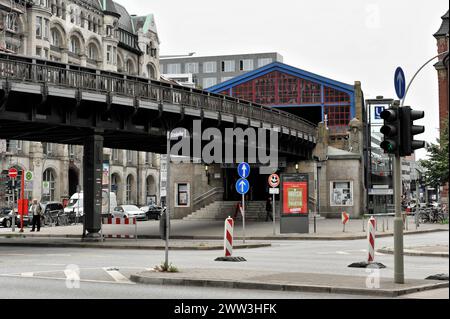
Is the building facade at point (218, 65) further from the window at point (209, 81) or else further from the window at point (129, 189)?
the window at point (129, 189)

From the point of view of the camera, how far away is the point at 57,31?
8650 cm

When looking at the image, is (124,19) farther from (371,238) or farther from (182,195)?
(371,238)

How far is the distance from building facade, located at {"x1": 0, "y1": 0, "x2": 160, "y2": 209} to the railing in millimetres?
30189

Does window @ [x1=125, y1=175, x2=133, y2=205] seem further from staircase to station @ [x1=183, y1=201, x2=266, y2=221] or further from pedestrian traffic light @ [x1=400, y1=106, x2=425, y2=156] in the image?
pedestrian traffic light @ [x1=400, y1=106, x2=425, y2=156]

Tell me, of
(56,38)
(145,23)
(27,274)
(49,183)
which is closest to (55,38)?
(56,38)

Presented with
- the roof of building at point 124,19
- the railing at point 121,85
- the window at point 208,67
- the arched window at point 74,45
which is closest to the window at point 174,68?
the window at point 208,67

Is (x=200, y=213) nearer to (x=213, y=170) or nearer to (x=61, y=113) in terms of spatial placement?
(x=213, y=170)

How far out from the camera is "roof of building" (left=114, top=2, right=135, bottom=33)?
106m

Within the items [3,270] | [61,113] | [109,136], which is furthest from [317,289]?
[109,136]

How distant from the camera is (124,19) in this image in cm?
10756

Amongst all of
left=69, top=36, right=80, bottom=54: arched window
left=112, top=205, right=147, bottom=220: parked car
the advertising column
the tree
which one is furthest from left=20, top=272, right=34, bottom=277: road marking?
left=69, top=36, right=80, bottom=54: arched window

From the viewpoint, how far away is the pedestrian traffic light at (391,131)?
42.0 feet
